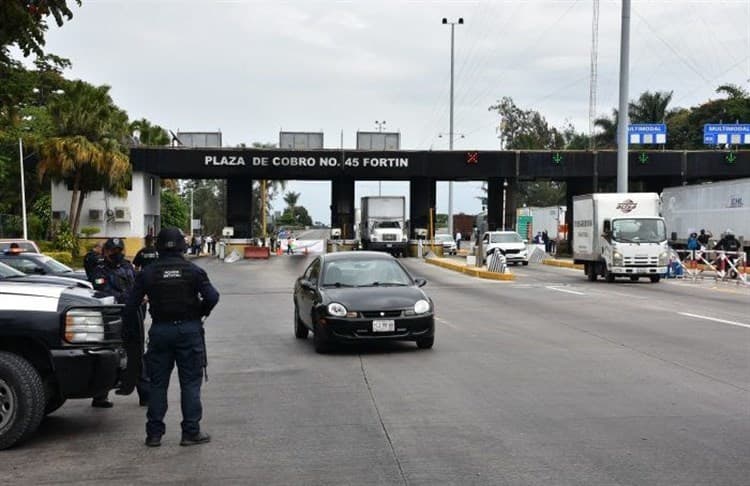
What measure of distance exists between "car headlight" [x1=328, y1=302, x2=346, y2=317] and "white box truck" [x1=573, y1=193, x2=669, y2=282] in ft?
63.9

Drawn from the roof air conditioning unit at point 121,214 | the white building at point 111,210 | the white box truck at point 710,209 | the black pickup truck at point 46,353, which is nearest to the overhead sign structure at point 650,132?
the white box truck at point 710,209

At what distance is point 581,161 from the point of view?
188 feet

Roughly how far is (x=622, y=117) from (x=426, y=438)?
31.9 m

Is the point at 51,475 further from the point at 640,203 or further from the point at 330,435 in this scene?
the point at 640,203

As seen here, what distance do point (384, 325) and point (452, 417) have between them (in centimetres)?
439

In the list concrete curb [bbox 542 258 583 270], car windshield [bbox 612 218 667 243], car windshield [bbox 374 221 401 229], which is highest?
car windshield [bbox 612 218 667 243]

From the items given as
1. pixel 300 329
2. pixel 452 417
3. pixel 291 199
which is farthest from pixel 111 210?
pixel 291 199

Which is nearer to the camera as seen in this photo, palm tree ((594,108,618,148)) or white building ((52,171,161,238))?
white building ((52,171,161,238))

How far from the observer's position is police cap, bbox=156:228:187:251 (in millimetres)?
7535

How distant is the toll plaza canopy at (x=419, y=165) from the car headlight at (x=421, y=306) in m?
44.0

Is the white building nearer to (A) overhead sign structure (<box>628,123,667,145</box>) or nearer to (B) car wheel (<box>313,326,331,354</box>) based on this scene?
(A) overhead sign structure (<box>628,123,667,145</box>)

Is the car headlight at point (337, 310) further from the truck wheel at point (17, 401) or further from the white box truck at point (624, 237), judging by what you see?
the white box truck at point (624, 237)

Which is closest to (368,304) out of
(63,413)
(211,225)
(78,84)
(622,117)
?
(63,413)

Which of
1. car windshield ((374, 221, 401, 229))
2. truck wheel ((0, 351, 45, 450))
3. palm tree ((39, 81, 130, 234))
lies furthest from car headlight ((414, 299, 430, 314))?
car windshield ((374, 221, 401, 229))
